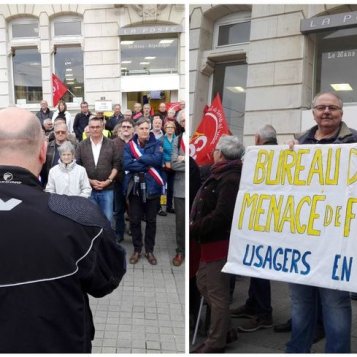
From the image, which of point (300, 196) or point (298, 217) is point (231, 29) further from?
point (298, 217)

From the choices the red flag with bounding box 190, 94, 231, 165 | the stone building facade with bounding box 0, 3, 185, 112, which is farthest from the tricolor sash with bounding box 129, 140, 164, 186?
the stone building facade with bounding box 0, 3, 185, 112

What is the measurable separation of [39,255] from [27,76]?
1332 cm

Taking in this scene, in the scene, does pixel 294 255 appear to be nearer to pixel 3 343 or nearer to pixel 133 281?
pixel 3 343

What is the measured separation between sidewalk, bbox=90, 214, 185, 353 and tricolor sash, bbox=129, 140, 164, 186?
0.93 m

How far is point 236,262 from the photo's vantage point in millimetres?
3309

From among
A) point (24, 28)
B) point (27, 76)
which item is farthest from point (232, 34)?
point (27, 76)

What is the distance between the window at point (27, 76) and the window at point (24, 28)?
0.41 metres

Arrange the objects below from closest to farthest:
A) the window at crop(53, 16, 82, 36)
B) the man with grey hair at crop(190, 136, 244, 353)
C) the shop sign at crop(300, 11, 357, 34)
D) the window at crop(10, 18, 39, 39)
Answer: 1. the man with grey hair at crop(190, 136, 244, 353)
2. the shop sign at crop(300, 11, 357, 34)
3. the window at crop(53, 16, 82, 36)
4. the window at crop(10, 18, 39, 39)

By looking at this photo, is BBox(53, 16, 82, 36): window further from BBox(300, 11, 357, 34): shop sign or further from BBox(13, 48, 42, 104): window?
BBox(300, 11, 357, 34): shop sign

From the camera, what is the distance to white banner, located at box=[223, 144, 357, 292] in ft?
9.30

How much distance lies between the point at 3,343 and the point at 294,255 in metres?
2.00

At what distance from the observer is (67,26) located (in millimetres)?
12789

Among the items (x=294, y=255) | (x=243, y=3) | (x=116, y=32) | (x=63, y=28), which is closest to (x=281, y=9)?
(x=243, y=3)

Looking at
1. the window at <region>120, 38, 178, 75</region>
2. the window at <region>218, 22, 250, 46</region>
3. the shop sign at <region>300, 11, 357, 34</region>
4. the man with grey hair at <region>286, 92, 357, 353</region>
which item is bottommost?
the man with grey hair at <region>286, 92, 357, 353</region>
